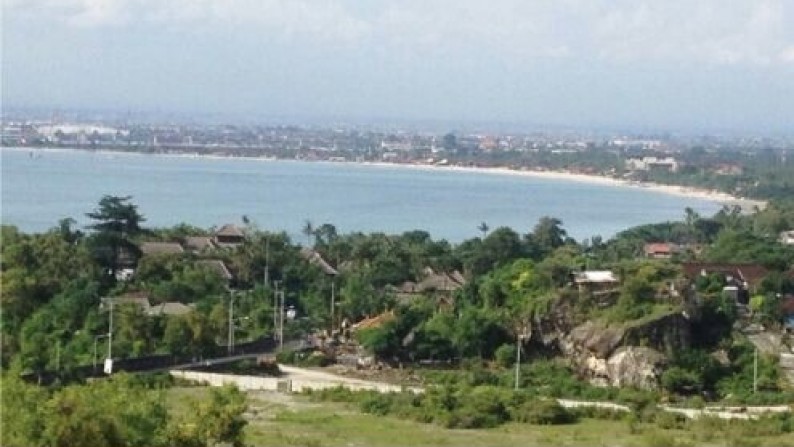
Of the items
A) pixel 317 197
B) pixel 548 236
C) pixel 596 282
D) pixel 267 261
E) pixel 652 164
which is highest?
pixel 596 282

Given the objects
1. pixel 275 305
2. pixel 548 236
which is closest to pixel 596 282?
pixel 275 305

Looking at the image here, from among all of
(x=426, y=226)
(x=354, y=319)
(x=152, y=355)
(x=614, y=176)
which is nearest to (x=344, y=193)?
(x=426, y=226)

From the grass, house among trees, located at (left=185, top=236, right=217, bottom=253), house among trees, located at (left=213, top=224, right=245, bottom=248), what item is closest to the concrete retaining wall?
the grass

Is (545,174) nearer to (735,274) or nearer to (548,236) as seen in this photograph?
(548,236)

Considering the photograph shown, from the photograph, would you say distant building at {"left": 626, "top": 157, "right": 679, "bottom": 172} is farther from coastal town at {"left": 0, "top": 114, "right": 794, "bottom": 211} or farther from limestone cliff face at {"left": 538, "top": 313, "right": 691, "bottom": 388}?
limestone cliff face at {"left": 538, "top": 313, "right": 691, "bottom": 388}

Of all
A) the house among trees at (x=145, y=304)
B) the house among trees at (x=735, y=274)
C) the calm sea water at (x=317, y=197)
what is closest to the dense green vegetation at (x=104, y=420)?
the house among trees at (x=145, y=304)

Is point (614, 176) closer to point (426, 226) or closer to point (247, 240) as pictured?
point (426, 226)

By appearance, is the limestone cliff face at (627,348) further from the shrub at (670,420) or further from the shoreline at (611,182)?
the shoreline at (611,182)
